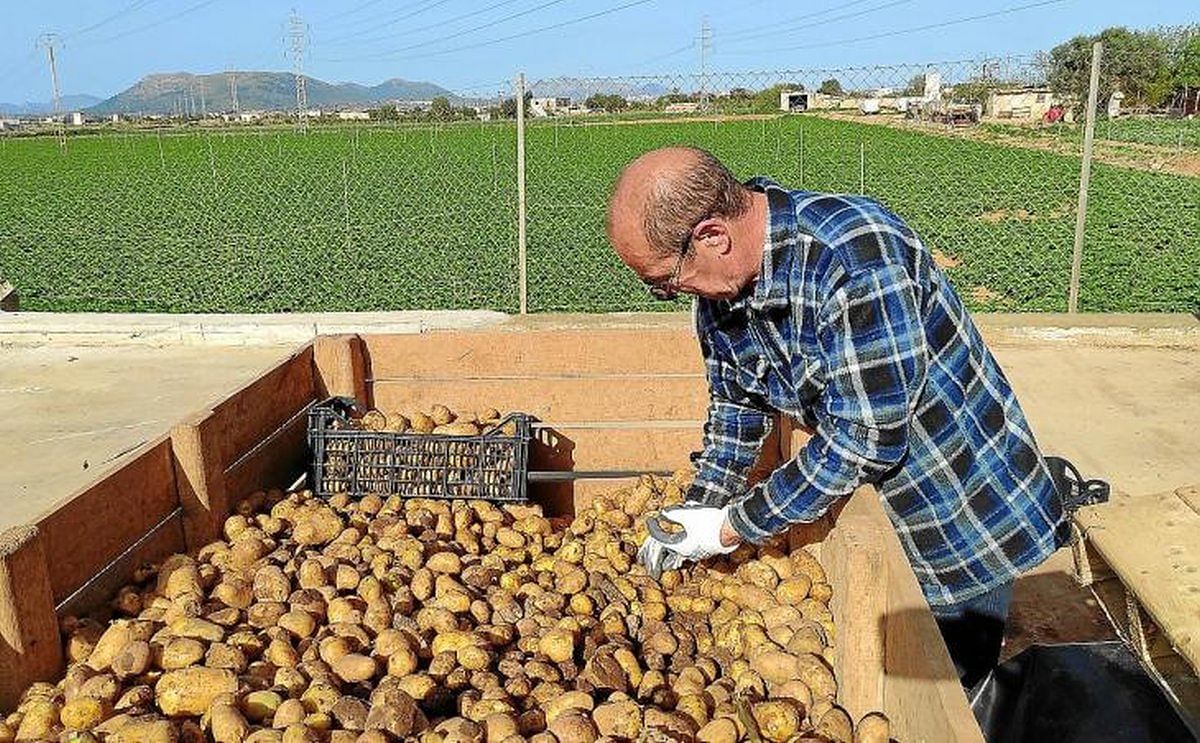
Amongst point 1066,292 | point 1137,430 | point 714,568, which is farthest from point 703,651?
point 1066,292

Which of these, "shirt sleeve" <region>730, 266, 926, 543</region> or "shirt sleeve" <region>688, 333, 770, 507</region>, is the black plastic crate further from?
"shirt sleeve" <region>730, 266, 926, 543</region>

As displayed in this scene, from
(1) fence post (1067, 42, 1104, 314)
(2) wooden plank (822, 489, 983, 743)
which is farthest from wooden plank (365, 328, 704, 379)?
(1) fence post (1067, 42, 1104, 314)

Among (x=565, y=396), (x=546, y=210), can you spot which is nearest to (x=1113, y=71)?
(x=546, y=210)

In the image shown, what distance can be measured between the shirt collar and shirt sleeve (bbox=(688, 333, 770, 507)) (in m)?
0.54

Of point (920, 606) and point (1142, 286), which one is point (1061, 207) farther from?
point (920, 606)

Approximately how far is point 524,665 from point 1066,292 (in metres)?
9.52

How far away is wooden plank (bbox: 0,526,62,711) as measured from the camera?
6.95 ft

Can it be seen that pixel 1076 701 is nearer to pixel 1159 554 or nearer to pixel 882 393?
pixel 1159 554

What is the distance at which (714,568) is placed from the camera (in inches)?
110

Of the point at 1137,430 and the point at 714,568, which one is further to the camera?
the point at 1137,430

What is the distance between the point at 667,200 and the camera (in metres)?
1.89

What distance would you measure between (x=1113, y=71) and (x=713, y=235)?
19691 mm

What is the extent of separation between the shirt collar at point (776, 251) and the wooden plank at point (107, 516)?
5.58 feet

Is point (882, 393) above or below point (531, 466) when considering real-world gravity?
above
